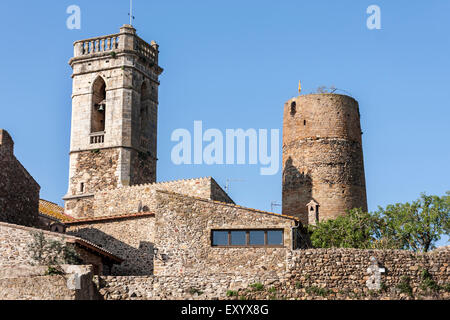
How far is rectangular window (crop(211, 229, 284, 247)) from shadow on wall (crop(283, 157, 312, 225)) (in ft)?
45.4

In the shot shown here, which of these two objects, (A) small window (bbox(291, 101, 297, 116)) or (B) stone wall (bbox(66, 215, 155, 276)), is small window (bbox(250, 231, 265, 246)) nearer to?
(B) stone wall (bbox(66, 215, 155, 276))

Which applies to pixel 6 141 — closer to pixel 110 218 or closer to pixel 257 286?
pixel 110 218

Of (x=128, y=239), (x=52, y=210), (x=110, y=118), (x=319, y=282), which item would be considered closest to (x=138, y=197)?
(x=128, y=239)

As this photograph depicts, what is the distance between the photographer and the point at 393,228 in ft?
105

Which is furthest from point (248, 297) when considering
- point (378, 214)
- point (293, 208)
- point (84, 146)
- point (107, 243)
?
point (84, 146)

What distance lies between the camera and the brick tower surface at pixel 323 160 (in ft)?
131

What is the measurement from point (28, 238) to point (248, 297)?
7.65 m

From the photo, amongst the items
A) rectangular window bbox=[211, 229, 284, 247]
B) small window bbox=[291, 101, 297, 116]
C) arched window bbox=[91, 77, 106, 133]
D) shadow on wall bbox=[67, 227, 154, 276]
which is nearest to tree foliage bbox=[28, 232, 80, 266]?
shadow on wall bbox=[67, 227, 154, 276]

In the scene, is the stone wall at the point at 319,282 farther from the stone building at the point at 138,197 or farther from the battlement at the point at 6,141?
the battlement at the point at 6,141

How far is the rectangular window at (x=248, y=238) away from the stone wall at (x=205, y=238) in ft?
0.53

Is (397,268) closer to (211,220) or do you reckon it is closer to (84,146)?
(211,220)

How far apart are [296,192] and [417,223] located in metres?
10.2

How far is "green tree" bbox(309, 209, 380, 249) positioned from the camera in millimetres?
31375

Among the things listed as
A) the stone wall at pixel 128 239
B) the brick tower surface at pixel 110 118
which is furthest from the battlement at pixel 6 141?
the brick tower surface at pixel 110 118
